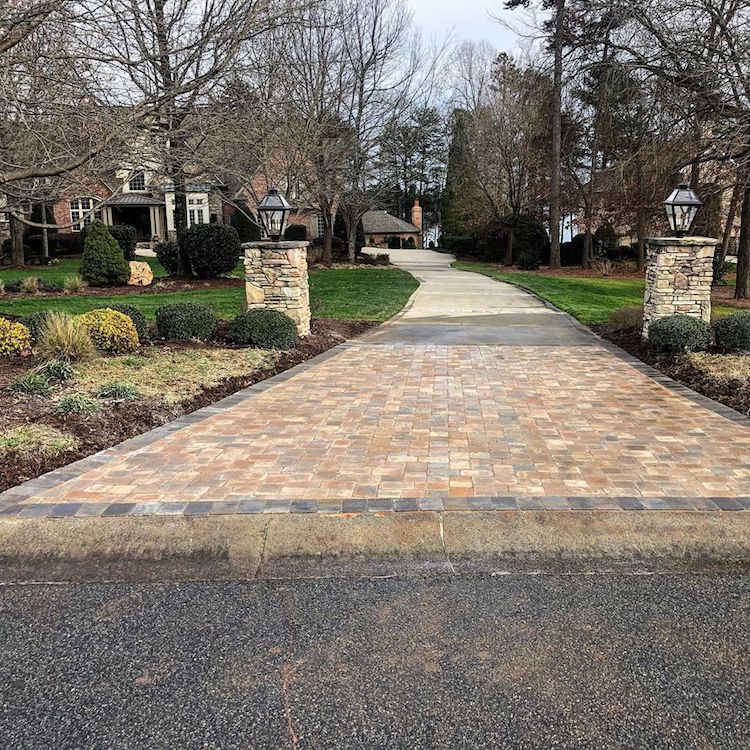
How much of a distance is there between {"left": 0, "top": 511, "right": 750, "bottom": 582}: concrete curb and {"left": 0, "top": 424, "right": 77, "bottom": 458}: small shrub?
1.26m

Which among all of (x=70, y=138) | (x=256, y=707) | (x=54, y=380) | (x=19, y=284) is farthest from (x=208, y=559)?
(x=19, y=284)

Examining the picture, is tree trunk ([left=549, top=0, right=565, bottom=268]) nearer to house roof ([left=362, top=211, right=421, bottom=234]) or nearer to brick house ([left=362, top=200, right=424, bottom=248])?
brick house ([left=362, top=200, right=424, bottom=248])

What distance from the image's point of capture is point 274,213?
9891 mm

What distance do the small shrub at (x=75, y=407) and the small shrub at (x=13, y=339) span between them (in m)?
2.32

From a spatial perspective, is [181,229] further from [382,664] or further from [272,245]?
Answer: [382,664]

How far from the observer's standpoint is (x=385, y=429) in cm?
551

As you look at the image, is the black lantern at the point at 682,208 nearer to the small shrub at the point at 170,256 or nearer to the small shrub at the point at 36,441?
the small shrub at the point at 36,441

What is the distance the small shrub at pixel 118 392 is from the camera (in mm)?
6297

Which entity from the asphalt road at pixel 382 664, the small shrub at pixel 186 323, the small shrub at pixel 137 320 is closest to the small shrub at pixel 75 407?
the asphalt road at pixel 382 664

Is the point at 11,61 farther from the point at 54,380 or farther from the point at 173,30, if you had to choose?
the point at 54,380

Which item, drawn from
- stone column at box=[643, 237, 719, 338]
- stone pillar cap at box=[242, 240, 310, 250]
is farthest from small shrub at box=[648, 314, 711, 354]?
stone pillar cap at box=[242, 240, 310, 250]

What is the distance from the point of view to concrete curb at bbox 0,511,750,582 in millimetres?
3373

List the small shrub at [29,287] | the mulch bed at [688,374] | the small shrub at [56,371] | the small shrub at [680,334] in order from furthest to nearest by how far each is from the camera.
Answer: the small shrub at [29,287] → the small shrub at [680,334] → the small shrub at [56,371] → the mulch bed at [688,374]

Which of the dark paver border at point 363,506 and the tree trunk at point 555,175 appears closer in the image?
the dark paver border at point 363,506
